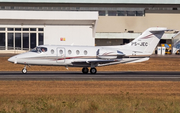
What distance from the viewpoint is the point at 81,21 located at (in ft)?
182

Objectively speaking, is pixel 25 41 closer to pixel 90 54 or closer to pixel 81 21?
pixel 81 21

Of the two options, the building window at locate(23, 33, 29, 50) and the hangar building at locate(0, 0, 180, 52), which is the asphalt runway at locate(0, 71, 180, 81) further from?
the building window at locate(23, 33, 29, 50)

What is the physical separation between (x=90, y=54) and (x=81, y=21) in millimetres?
23511

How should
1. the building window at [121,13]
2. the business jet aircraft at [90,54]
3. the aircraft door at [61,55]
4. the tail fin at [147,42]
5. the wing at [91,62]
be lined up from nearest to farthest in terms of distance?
the business jet aircraft at [90,54]
the aircraft door at [61,55]
the wing at [91,62]
the tail fin at [147,42]
the building window at [121,13]

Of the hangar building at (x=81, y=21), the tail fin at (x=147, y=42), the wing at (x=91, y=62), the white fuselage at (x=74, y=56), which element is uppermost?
the hangar building at (x=81, y=21)

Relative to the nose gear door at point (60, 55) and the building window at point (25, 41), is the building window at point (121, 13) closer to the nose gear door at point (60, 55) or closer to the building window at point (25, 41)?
the building window at point (25, 41)

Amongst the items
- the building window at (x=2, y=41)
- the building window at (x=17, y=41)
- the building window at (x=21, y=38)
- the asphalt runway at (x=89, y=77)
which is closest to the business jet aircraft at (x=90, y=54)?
the asphalt runway at (x=89, y=77)

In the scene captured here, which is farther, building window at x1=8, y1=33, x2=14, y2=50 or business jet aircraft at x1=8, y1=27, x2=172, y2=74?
building window at x1=8, y1=33, x2=14, y2=50

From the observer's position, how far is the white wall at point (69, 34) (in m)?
55.3

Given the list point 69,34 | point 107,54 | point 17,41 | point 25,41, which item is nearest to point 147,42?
point 107,54

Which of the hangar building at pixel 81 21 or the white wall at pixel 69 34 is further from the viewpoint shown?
the white wall at pixel 69 34

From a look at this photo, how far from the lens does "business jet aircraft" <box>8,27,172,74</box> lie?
103 feet

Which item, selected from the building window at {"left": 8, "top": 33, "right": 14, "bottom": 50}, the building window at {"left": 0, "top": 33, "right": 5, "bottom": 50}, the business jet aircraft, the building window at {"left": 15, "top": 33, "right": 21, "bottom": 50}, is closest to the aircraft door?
the business jet aircraft

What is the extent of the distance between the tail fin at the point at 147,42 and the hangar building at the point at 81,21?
22.2 metres
